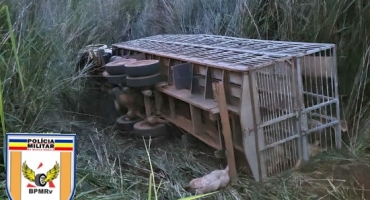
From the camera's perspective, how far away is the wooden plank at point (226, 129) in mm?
2992

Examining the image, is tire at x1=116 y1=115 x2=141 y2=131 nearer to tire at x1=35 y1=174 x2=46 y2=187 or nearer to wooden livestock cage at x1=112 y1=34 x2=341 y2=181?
wooden livestock cage at x1=112 y1=34 x2=341 y2=181

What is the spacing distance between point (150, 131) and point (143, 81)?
0.42m

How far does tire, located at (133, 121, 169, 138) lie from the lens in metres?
3.95

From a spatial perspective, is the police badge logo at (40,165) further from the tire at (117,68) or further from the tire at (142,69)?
the tire at (117,68)

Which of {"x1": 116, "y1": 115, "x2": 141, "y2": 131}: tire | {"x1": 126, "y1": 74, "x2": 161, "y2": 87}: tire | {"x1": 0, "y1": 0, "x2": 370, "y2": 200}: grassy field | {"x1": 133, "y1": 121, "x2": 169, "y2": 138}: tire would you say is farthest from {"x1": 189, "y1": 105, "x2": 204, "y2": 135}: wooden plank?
{"x1": 116, "y1": 115, "x2": 141, "y2": 131}: tire

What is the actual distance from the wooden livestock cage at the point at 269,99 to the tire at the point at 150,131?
27 cm

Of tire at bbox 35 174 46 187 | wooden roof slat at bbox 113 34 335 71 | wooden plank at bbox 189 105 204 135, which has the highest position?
wooden roof slat at bbox 113 34 335 71

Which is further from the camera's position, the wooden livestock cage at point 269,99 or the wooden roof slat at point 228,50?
the wooden roof slat at point 228,50

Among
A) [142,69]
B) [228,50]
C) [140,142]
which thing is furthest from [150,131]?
[228,50]

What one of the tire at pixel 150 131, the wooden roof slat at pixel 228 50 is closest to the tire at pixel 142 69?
the wooden roof slat at pixel 228 50

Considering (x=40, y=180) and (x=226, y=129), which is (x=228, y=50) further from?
(x=40, y=180)

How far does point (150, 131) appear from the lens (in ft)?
13.0

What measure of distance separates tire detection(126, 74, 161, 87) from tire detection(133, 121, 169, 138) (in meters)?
0.35

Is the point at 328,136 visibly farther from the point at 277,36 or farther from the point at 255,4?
the point at 255,4
